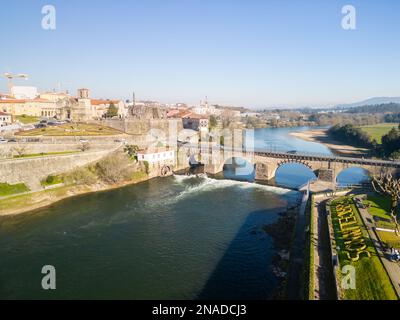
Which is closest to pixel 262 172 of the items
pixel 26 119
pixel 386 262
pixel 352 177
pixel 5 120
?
pixel 352 177

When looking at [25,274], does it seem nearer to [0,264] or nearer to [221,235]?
[0,264]

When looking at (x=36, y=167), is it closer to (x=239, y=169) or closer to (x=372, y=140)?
(x=239, y=169)

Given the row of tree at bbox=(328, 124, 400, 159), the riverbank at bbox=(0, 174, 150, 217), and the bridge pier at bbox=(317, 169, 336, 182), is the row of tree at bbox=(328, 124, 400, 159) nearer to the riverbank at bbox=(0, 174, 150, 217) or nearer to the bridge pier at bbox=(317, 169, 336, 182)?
the bridge pier at bbox=(317, 169, 336, 182)

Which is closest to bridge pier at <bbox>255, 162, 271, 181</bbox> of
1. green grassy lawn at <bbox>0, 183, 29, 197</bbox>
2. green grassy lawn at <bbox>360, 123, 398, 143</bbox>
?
green grassy lawn at <bbox>0, 183, 29, 197</bbox>

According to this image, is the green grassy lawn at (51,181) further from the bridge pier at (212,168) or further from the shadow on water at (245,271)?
the shadow on water at (245,271)

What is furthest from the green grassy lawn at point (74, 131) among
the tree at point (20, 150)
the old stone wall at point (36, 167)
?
the old stone wall at point (36, 167)
